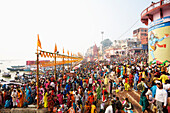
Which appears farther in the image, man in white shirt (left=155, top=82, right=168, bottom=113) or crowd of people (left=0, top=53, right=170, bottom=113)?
crowd of people (left=0, top=53, right=170, bottom=113)

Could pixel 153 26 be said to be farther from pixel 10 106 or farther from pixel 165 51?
pixel 10 106

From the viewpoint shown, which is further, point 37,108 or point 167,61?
point 167,61

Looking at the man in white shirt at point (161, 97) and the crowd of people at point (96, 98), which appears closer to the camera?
the man in white shirt at point (161, 97)

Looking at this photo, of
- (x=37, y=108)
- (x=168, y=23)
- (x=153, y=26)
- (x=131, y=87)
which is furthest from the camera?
Answer: (x=153, y=26)

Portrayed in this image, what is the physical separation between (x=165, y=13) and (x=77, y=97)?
41.9ft

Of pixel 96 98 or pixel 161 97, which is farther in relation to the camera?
pixel 96 98

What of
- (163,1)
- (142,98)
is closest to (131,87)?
(142,98)

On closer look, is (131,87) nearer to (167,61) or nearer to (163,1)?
(167,61)

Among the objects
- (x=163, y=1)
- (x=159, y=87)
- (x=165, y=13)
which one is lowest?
(x=159, y=87)

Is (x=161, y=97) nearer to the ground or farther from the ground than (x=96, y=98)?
farther from the ground

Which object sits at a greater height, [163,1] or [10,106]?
[163,1]

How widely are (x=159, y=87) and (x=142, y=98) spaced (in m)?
1.15

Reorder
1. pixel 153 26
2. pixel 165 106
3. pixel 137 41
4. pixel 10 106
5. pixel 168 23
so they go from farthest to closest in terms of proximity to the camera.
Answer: pixel 137 41 → pixel 153 26 → pixel 168 23 → pixel 10 106 → pixel 165 106

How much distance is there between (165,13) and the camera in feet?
40.3
